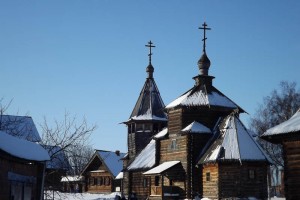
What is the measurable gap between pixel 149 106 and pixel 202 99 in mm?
10207

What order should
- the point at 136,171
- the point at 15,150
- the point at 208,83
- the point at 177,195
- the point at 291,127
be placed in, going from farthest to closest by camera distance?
the point at 136,171 < the point at 208,83 < the point at 177,195 < the point at 291,127 < the point at 15,150

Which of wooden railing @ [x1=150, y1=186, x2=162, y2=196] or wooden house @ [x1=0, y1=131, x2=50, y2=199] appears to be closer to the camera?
wooden house @ [x1=0, y1=131, x2=50, y2=199]

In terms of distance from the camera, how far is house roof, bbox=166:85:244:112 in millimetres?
34906

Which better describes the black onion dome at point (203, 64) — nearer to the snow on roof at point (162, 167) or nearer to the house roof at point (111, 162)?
the snow on roof at point (162, 167)

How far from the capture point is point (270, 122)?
145 feet

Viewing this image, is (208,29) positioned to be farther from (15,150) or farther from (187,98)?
(15,150)

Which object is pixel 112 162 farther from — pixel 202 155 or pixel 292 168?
pixel 292 168

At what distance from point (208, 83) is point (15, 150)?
2418 centimetres

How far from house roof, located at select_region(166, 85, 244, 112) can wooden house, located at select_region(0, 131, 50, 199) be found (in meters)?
18.2

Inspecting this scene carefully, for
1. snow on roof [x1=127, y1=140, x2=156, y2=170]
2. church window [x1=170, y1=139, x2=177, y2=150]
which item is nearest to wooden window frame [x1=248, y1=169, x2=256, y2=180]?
church window [x1=170, y1=139, x2=177, y2=150]

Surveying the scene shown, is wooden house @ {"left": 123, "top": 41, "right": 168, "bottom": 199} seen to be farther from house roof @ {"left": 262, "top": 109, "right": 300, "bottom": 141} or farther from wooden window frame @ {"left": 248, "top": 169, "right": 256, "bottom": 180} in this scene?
house roof @ {"left": 262, "top": 109, "right": 300, "bottom": 141}

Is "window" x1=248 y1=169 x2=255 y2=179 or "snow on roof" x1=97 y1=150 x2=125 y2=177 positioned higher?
"snow on roof" x1=97 y1=150 x2=125 y2=177

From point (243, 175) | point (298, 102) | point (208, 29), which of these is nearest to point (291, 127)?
point (243, 175)

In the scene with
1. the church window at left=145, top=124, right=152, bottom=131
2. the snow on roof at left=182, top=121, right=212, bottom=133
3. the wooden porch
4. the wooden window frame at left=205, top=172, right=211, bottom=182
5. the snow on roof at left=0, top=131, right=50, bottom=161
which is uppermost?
the church window at left=145, top=124, right=152, bottom=131
